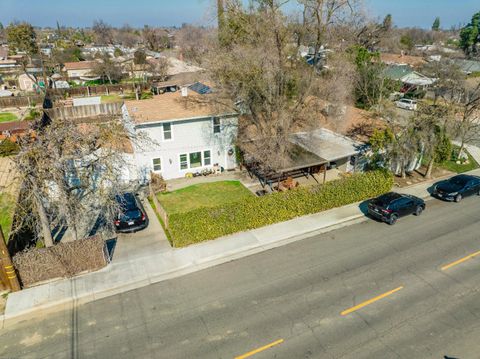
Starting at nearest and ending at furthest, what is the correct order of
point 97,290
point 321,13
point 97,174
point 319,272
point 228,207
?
point 97,290 → point 319,272 → point 97,174 → point 228,207 → point 321,13

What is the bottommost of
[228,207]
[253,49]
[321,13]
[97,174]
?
[228,207]

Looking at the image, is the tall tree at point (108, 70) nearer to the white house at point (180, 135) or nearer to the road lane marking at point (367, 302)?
the white house at point (180, 135)

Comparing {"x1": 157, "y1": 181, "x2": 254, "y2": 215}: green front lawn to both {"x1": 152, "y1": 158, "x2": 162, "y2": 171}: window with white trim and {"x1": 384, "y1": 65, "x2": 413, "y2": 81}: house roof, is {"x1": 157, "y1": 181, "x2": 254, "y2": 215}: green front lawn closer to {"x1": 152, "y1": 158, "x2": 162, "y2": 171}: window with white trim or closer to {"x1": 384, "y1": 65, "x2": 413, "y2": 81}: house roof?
{"x1": 152, "y1": 158, "x2": 162, "y2": 171}: window with white trim

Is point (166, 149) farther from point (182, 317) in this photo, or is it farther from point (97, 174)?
point (182, 317)

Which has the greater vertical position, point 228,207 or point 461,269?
point 228,207

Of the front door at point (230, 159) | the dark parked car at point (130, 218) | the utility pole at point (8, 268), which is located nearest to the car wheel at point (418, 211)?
the front door at point (230, 159)

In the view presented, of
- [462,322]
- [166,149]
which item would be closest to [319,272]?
[462,322]

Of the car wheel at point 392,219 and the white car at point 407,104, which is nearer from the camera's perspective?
the car wheel at point 392,219

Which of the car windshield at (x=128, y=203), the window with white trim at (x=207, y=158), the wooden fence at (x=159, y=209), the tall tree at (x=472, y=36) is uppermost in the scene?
the tall tree at (x=472, y=36)
